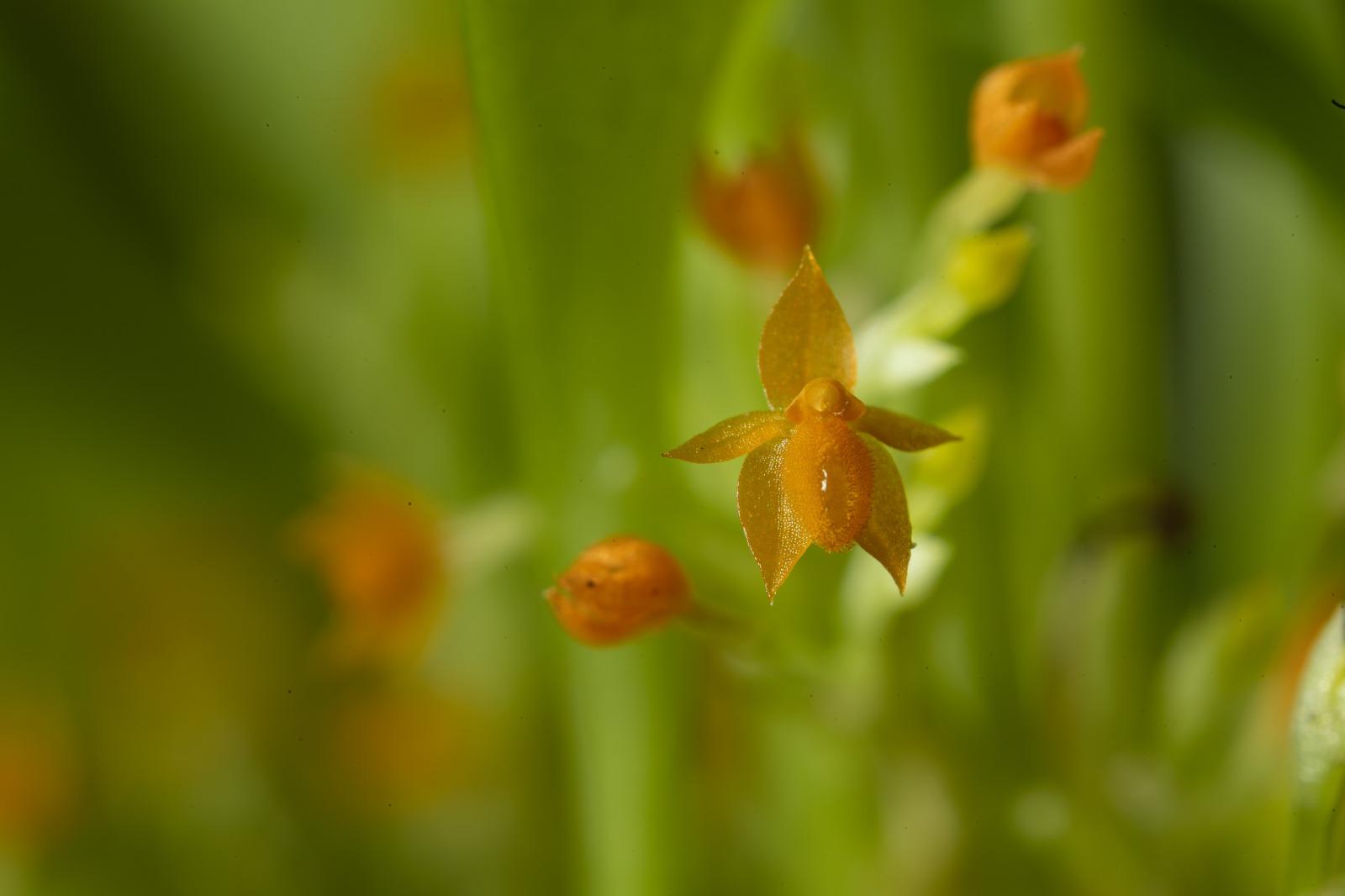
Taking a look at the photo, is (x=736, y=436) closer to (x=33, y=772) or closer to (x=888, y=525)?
(x=888, y=525)

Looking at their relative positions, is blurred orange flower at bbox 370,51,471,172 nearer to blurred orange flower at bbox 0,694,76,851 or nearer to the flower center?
blurred orange flower at bbox 0,694,76,851

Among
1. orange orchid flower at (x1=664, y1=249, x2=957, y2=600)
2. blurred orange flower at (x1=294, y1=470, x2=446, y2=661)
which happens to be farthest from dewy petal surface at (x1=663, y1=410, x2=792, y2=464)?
blurred orange flower at (x1=294, y1=470, x2=446, y2=661)

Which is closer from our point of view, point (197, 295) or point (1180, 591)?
point (1180, 591)

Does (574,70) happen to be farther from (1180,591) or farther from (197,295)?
(197,295)

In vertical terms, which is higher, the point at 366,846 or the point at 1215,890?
the point at 366,846

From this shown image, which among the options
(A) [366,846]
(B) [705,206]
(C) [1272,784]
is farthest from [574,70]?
(A) [366,846]

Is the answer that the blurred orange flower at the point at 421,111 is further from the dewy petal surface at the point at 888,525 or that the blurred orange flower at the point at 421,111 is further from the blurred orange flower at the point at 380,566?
the dewy petal surface at the point at 888,525

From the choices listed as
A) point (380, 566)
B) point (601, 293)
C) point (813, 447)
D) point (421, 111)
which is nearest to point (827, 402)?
point (813, 447)
